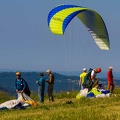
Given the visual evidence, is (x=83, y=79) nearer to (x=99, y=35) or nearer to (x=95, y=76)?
(x=95, y=76)

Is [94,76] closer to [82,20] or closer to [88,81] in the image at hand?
[88,81]

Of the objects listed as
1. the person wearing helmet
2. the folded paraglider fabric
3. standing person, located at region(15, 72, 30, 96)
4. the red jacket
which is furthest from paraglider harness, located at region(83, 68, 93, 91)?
the folded paraglider fabric

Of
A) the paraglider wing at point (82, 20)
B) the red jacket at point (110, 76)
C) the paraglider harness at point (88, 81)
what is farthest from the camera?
the red jacket at point (110, 76)

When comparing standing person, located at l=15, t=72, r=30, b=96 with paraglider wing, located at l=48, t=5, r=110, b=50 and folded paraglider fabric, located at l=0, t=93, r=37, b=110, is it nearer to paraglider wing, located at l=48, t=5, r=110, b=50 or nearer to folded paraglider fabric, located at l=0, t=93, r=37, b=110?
folded paraglider fabric, located at l=0, t=93, r=37, b=110

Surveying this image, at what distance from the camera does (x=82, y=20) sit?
28.6 metres

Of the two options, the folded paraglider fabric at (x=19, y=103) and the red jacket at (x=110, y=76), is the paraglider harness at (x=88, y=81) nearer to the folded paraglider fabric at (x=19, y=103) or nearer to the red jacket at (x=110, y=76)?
the red jacket at (x=110, y=76)

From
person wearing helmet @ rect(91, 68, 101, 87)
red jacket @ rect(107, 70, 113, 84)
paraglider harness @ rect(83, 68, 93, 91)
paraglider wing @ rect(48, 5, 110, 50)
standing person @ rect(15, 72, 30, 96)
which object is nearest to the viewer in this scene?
standing person @ rect(15, 72, 30, 96)

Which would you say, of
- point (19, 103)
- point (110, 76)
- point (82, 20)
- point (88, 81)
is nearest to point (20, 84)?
point (19, 103)

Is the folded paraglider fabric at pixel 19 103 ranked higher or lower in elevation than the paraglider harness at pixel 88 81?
lower

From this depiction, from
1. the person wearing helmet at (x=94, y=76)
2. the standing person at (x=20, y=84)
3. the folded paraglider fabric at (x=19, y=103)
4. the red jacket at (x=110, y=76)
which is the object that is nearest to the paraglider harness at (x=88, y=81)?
the person wearing helmet at (x=94, y=76)

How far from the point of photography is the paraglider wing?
25.1 meters

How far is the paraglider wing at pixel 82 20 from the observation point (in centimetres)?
2509

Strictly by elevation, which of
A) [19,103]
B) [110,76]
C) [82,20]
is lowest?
[19,103]

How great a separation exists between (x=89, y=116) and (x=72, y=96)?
14.7 m
